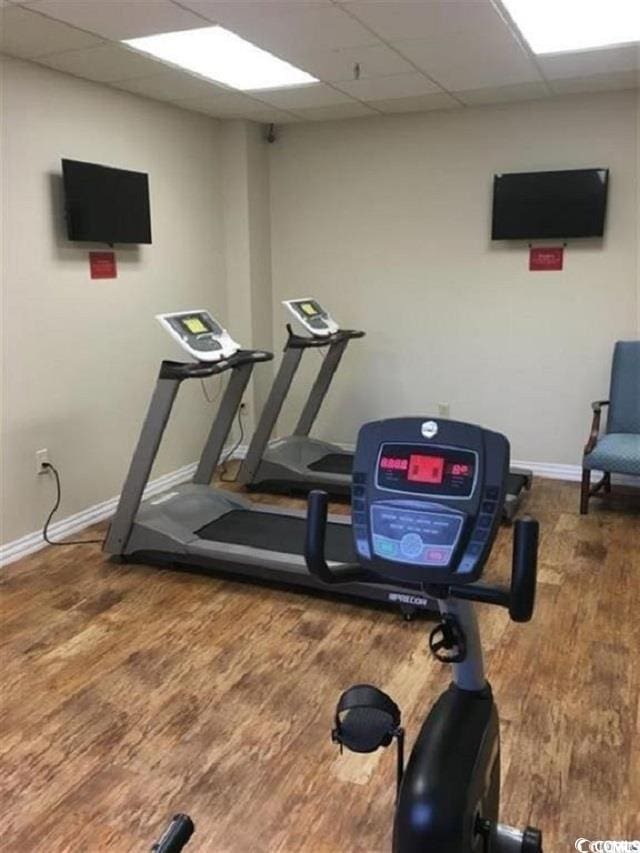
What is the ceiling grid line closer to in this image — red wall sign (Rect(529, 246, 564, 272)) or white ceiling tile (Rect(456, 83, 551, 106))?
white ceiling tile (Rect(456, 83, 551, 106))

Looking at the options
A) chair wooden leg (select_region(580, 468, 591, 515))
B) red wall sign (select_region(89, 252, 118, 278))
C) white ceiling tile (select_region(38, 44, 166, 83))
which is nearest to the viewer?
white ceiling tile (select_region(38, 44, 166, 83))

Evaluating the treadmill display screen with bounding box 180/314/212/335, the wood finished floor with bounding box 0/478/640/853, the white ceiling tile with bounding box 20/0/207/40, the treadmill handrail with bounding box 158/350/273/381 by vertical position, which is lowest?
the wood finished floor with bounding box 0/478/640/853

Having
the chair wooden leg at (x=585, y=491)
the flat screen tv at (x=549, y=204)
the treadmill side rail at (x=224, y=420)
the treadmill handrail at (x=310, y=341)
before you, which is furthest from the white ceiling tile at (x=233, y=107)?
the chair wooden leg at (x=585, y=491)

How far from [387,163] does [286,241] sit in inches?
39.4

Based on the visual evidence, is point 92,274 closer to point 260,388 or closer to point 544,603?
point 260,388

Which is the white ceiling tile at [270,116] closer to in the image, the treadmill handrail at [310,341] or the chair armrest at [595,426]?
the treadmill handrail at [310,341]

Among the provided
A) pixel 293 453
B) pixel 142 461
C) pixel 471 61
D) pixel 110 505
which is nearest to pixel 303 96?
pixel 471 61

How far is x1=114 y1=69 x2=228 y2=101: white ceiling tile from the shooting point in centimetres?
408

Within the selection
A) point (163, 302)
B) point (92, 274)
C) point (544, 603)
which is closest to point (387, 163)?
point (163, 302)

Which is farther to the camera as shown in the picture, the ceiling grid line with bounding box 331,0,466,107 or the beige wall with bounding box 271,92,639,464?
the beige wall with bounding box 271,92,639,464

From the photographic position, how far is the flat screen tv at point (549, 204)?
4734 millimetres

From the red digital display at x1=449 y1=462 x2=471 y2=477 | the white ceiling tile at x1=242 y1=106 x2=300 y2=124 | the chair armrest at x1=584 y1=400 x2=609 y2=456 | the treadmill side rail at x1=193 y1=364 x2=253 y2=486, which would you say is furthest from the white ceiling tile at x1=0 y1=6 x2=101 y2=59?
the chair armrest at x1=584 y1=400 x2=609 y2=456

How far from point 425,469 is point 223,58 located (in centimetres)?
327

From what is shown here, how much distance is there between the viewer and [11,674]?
278 cm
